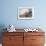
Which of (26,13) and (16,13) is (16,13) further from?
(26,13)

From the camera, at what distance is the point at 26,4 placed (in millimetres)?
4102

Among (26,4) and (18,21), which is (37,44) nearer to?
(18,21)

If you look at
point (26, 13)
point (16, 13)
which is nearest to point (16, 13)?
point (16, 13)

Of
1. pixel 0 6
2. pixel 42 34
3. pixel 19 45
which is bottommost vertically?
pixel 19 45

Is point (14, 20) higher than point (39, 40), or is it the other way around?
point (14, 20)

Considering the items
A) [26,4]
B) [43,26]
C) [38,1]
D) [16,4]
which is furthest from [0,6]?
[43,26]

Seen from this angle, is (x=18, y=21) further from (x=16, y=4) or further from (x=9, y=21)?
(x=16, y=4)

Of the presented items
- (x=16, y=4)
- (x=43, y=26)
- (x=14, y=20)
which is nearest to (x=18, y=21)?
(x=14, y=20)

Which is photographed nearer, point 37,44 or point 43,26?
point 37,44

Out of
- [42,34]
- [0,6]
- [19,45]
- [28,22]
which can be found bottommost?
[19,45]

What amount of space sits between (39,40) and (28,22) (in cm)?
81

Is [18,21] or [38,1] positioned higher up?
[38,1]

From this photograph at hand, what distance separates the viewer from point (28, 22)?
4152mm

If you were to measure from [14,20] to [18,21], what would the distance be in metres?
0.14
